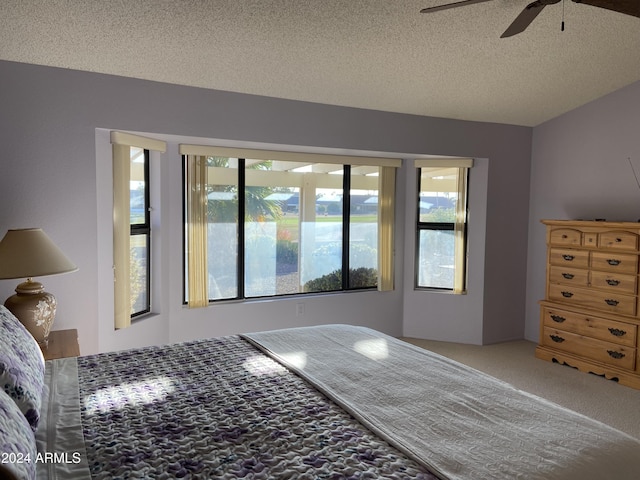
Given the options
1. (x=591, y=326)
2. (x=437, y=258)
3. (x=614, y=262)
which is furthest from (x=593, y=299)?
(x=437, y=258)

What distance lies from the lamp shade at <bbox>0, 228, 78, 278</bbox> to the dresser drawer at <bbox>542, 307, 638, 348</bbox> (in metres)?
3.93

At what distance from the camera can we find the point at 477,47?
3373mm

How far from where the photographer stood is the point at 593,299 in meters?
4.11

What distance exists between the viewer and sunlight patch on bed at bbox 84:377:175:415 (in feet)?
5.26

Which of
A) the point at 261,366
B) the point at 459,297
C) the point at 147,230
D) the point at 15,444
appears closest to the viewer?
the point at 15,444

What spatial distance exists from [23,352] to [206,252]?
8.25ft

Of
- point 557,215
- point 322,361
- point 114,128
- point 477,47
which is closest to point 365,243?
point 557,215

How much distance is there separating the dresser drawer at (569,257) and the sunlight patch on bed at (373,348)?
2.60 metres

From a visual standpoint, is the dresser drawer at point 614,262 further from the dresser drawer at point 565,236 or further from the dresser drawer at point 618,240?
the dresser drawer at point 565,236

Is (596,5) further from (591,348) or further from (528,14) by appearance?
(591,348)

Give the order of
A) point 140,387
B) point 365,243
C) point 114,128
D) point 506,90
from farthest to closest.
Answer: point 365,243 < point 506,90 < point 114,128 < point 140,387

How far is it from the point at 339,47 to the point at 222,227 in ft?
6.19

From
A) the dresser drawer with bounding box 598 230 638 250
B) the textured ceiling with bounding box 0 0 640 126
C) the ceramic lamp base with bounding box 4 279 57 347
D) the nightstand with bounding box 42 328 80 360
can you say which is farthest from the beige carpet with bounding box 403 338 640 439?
the ceramic lamp base with bounding box 4 279 57 347

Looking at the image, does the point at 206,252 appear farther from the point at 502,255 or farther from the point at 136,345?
Answer: the point at 502,255
